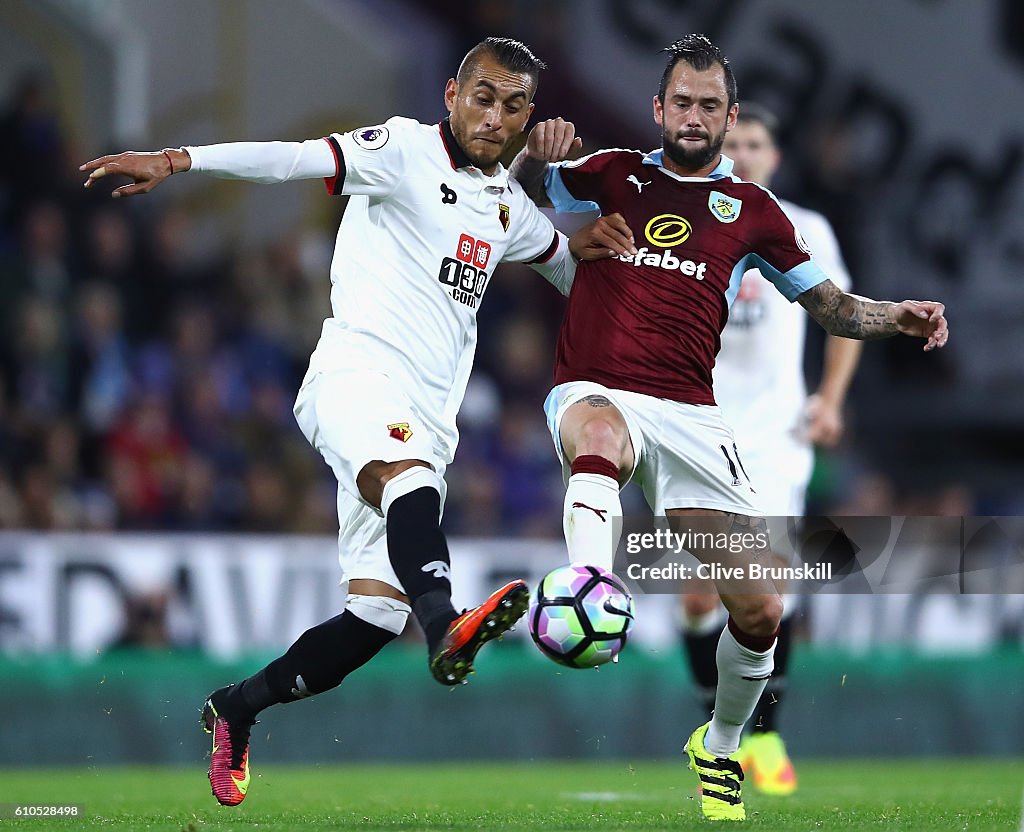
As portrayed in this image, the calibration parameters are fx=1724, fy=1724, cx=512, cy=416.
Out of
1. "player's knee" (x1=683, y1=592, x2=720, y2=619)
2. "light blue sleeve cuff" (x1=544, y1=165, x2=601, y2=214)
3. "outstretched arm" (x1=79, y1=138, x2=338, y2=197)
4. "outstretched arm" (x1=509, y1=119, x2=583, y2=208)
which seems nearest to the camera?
"outstretched arm" (x1=79, y1=138, x2=338, y2=197)

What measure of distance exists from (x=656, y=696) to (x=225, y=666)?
2809 mm

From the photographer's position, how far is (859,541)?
10195mm

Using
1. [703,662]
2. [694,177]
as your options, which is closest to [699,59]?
[694,177]

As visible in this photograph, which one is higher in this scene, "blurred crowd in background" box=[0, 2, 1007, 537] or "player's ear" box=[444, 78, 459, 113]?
"player's ear" box=[444, 78, 459, 113]

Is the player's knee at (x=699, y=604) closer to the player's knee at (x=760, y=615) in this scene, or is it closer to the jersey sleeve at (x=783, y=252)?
the player's knee at (x=760, y=615)

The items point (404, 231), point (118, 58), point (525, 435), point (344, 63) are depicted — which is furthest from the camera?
point (344, 63)

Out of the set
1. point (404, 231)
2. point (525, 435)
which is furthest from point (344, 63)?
point (404, 231)

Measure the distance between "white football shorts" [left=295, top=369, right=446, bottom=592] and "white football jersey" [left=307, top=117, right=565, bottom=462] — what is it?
9 centimetres

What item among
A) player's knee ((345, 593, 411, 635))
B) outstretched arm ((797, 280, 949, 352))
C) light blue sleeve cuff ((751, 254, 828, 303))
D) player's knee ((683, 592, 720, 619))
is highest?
light blue sleeve cuff ((751, 254, 828, 303))

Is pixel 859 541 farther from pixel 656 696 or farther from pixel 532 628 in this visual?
pixel 532 628

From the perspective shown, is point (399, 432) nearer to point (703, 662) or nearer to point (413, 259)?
point (413, 259)

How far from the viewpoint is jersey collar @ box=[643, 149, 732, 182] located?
610 centimetres

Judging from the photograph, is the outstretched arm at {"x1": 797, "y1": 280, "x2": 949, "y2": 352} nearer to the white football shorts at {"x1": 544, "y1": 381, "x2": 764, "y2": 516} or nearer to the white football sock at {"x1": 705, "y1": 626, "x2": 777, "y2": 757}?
the white football shorts at {"x1": 544, "y1": 381, "x2": 764, "y2": 516}

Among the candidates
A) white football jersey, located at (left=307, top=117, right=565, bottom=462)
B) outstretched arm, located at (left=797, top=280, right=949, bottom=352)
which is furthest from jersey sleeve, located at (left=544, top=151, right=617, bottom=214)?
outstretched arm, located at (left=797, top=280, right=949, bottom=352)
